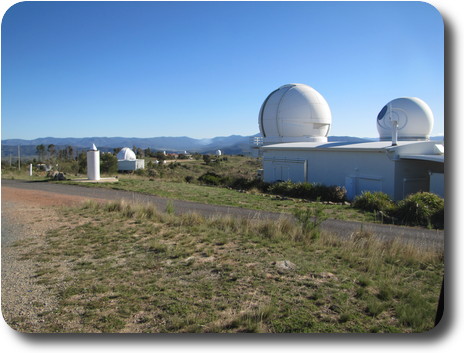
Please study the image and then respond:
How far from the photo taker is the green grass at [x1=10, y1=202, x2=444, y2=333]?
12.0 feet

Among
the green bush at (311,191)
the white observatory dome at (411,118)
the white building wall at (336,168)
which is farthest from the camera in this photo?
the white observatory dome at (411,118)

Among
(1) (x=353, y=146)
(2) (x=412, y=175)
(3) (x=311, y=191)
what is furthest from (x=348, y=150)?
(2) (x=412, y=175)

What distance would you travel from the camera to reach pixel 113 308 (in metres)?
3.95

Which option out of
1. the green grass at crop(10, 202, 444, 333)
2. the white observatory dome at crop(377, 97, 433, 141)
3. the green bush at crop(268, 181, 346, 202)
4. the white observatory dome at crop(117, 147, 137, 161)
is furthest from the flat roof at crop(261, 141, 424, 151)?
the white observatory dome at crop(117, 147, 137, 161)

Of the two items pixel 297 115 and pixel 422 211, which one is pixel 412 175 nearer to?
pixel 422 211

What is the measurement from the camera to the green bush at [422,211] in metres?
10.4

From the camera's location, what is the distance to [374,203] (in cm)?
1273

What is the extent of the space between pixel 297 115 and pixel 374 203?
36.0 feet

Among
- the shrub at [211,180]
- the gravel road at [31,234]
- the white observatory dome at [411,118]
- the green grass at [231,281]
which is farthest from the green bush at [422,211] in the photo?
the shrub at [211,180]

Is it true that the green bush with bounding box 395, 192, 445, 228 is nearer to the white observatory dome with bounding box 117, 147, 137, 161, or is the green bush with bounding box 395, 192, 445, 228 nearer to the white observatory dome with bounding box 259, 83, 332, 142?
the white observatory dome with bounding box 259, 83, 332, 142

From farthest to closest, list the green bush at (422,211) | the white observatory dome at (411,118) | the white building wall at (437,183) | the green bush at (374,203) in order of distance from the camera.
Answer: the white observatory dome at (411,118), the white building wall at (437,183), the green bush at (374,203), the green bush at (422,211)

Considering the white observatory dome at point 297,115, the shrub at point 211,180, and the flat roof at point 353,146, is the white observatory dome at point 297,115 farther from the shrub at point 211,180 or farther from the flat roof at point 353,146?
the shrub at point 211,180

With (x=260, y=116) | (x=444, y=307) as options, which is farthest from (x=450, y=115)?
(x=260, y=116)

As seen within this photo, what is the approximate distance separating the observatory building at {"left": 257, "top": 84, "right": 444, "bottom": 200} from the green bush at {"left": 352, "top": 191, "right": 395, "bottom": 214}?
69.0 inches
